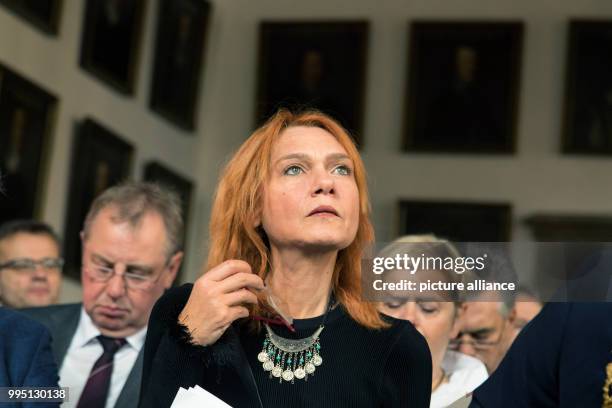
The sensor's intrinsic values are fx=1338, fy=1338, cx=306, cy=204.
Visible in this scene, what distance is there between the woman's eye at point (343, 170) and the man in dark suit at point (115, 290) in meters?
1.55

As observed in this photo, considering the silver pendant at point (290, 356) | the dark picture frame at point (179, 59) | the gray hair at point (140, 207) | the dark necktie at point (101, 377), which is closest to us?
the silver pendant at point (290, 356)

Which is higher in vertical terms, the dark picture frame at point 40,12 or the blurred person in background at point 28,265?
the dark picture frame at point 40,12

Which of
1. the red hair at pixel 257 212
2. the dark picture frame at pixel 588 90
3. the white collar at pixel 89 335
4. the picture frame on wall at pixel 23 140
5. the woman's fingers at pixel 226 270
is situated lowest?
the woman's fingers at pixel 226 270

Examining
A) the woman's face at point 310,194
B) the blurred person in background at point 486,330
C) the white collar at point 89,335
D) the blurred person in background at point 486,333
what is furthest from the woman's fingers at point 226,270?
the white collar at point 89,335

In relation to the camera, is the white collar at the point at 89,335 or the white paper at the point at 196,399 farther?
the white collar at the point at 89,335

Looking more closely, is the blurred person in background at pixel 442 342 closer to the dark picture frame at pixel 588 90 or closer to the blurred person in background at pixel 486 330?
the blurred person in background at pixel 486 330

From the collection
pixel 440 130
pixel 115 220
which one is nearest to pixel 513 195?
pixel 440 130

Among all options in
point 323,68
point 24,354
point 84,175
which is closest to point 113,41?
point 84,175

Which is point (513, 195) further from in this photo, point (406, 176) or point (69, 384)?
point (69, 384)

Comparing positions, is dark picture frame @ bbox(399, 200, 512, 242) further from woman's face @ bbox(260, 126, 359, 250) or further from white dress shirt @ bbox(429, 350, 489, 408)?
woman's face @ bbox(260, 126, 359, 250)

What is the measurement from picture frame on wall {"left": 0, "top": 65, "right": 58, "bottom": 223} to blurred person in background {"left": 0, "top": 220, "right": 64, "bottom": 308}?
200 cm

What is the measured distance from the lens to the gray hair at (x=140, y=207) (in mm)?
5922

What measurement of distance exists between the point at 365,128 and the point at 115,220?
811 centimetres

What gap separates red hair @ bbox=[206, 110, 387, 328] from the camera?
14.4 ft
